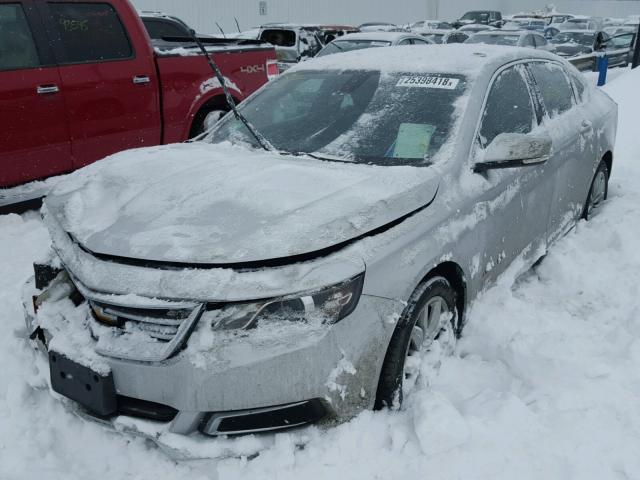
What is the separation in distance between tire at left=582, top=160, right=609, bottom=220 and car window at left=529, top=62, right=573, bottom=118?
0.77 m

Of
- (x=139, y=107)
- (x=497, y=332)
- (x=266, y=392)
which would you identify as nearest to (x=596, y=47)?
(x=139, y=107)

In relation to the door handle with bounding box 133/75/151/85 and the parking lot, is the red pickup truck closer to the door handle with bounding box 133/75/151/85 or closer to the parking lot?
the door handle with bounding box 133/75/151/85

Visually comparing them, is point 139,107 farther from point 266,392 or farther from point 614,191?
point 614,191

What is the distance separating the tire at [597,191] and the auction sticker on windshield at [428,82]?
6.69ft

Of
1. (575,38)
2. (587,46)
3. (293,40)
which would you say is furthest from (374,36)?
(575,38)

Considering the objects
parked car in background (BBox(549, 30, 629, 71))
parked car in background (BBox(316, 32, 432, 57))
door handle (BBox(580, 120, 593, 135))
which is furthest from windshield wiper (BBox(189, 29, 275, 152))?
parked car in background (BBox(549, 30, 629, 71))

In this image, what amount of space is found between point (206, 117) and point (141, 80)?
853 millimetres

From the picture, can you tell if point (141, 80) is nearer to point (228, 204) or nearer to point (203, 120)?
point (203, 120)

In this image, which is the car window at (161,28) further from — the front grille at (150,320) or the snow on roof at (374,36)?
the front grille at (150,320)

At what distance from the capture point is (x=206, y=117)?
20.9 feet

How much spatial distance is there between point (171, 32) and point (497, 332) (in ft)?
28.9

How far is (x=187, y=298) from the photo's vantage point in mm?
2242

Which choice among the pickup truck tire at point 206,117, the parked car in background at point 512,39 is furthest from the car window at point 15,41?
the parked car in background at point 512,39

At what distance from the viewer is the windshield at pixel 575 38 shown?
19500 mm
